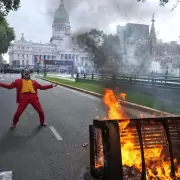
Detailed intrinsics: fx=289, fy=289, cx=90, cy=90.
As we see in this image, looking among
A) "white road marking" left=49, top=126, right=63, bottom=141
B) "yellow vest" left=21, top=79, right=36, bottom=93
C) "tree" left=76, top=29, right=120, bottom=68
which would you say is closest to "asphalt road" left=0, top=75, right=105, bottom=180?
"white road marking" left=49, top=126, right=63, bottom=141

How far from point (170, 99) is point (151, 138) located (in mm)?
9146

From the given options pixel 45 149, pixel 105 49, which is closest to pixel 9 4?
pixel 105 49

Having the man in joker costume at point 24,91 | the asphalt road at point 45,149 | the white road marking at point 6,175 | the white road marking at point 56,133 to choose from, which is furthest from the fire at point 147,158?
the man in joker costume at point 24,91

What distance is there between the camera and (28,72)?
756 centimetres

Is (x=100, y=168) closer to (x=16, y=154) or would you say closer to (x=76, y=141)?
(x=16, y=154)

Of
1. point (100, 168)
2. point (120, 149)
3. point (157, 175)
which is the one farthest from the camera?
point (100, 168)

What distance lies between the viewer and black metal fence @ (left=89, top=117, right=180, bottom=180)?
10.3 ft

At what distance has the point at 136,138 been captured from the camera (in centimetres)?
323

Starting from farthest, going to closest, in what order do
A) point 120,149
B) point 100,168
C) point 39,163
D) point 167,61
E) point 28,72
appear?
point 167,61
point 28,72
point 39,163
point 100,168
point 120,149

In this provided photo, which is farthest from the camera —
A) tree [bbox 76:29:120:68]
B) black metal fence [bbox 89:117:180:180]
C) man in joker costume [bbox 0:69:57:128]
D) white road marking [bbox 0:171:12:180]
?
tree [bbox 76:29:120:68]

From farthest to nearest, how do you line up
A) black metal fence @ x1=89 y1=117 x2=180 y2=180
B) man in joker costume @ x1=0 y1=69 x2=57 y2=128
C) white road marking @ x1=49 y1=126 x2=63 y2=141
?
man in joker costume @ x1=0 y1=69 x2=57 y2=128, white road marking @ x1=49 y1=126 x2=63 y2=141, black metal fence @ x1=89 y1=117 x2=180 y2=180

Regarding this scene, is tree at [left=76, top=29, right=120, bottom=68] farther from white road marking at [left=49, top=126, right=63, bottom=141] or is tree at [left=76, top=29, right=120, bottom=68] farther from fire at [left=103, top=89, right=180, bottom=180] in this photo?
fire at [left=103, top=89, right=180, bottom=180]

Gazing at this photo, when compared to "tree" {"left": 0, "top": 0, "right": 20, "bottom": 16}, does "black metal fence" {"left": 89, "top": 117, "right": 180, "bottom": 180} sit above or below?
below

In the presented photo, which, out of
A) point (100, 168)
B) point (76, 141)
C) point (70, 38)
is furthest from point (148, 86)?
point (100, 168)
